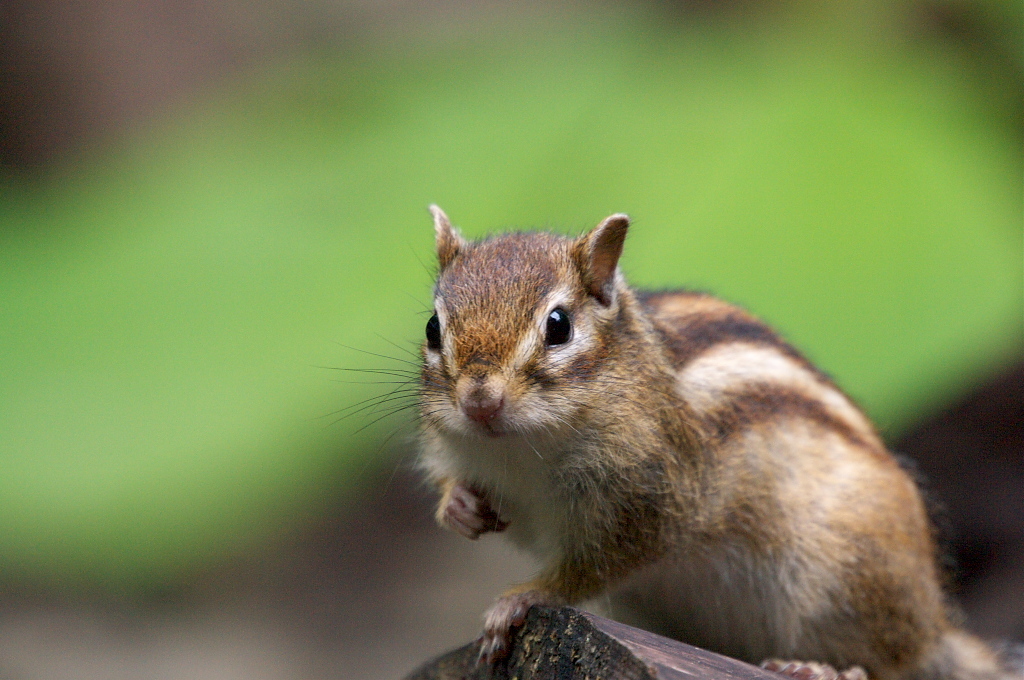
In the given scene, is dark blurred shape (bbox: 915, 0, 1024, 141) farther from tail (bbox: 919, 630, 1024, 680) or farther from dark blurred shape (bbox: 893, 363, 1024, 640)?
tail (bbox: 919, 630, 1024, 680)

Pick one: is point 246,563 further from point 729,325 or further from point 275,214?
point 729,325

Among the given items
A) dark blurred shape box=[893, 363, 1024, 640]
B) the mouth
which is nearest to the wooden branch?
the mouth

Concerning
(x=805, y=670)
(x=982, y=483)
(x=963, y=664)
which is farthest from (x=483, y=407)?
(x=982, y=483)

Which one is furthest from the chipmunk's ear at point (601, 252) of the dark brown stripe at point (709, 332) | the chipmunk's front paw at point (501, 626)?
the chipmunk's front paw at point (501, 626)

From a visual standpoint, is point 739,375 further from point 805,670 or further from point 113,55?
point 113,55

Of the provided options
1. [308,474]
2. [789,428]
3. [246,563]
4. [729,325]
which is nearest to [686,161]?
[729,325]

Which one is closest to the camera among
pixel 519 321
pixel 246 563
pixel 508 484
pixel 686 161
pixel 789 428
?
pixel 519 321

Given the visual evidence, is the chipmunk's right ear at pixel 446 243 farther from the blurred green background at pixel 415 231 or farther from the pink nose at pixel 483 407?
the pink nose at pixel 483 407
